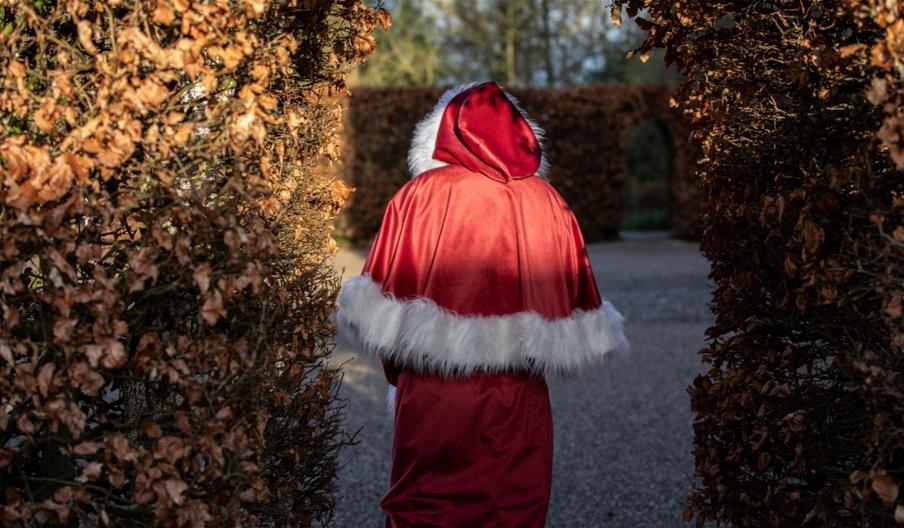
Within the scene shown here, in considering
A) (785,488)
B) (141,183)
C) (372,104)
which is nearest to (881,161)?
(785,488)

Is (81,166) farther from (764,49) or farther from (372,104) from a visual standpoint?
(372,104)

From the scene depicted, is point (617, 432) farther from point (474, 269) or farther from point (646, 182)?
point (646, 182)

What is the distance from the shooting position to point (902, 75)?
209 centimetres

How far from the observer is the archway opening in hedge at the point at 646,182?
841 inches

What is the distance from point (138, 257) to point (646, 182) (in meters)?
22.2

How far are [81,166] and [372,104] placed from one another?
42.9 feet

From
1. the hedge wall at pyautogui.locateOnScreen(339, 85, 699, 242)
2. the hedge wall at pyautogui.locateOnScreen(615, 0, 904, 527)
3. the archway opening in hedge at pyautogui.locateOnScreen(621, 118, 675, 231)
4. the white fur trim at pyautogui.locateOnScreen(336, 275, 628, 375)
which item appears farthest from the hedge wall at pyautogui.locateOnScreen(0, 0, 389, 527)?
the archway opening in hedge at pyautogui.locateOnScreen(621, 118, 675, 231)

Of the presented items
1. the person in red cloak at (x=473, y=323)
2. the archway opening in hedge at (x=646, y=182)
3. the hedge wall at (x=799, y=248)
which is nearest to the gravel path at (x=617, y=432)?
the person in red cloak at (x=473, y=323)

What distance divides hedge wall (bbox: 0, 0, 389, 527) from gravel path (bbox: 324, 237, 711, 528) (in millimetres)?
492

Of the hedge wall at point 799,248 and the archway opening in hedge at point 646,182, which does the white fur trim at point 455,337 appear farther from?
the archway opening in hedge at point 646,182

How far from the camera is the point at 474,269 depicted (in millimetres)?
2953

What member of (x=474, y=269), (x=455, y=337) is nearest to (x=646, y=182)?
(x=474, y=269)

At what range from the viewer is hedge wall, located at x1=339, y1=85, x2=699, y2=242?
49.1ft

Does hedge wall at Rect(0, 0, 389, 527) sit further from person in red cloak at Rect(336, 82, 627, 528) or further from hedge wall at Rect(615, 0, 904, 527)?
hedge wall at Rect(615, 0, 904, 527)
